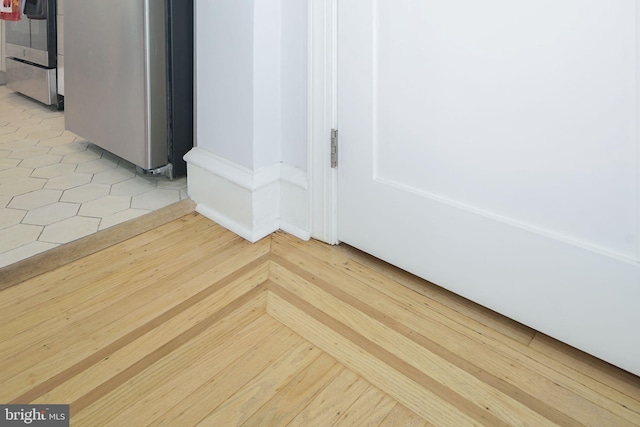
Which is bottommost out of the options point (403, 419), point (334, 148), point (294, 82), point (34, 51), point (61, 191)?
point (403, 419)

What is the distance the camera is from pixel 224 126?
61.3 inches

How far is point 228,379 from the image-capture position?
963 mm

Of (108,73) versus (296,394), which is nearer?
(296,394)

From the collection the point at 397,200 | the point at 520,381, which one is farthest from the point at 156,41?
the point at 520,381

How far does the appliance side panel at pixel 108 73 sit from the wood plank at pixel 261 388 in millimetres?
1157

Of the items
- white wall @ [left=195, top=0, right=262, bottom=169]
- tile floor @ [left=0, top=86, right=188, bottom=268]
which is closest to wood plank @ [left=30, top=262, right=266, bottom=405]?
white wall @ [left=195, top=0, right=262, bottom=169]

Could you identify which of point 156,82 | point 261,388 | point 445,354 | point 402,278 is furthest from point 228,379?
point 156,82

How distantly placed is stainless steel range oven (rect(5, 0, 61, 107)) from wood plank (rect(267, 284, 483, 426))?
94.2 inches

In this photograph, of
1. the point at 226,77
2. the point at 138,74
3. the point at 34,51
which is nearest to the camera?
the point at 226,77

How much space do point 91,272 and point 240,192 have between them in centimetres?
48

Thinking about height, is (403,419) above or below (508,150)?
below

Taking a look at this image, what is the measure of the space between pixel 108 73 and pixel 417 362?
5.25ft

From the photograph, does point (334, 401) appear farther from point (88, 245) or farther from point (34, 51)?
point (34, 51)

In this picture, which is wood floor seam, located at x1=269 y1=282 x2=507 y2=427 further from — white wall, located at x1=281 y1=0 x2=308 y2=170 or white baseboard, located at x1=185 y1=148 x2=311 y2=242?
white wall, located at x1=281 y1=0 x2=308 y2=170
